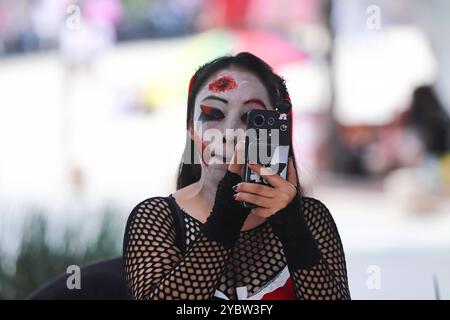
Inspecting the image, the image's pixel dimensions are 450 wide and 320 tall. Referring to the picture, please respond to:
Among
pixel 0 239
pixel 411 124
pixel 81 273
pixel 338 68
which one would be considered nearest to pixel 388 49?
pixel 338 68

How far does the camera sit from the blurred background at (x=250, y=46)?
6.85m

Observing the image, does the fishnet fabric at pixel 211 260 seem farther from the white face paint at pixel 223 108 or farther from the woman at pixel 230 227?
the white face paint at pixel 223 108

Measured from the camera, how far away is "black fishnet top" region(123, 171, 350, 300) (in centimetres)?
139

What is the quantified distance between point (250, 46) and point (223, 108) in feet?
13.3

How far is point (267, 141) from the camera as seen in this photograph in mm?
1396

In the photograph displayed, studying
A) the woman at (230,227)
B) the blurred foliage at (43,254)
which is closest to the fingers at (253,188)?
the woman at (230,227)

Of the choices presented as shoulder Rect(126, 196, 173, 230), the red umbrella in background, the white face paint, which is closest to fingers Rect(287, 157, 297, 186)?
the white face paint

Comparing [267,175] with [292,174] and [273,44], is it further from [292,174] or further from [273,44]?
[273,44]

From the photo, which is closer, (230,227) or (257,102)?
(230,227)

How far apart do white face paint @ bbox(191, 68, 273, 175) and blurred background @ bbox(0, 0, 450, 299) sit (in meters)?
3.98

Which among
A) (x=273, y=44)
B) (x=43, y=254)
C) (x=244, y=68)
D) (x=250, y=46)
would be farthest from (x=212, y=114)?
(x=273, y=44)

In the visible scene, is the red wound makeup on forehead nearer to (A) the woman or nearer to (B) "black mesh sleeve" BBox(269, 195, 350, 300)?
(A) the woman

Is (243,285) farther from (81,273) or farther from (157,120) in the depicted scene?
(157,120)

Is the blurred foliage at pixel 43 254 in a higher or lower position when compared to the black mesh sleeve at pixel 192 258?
lower
